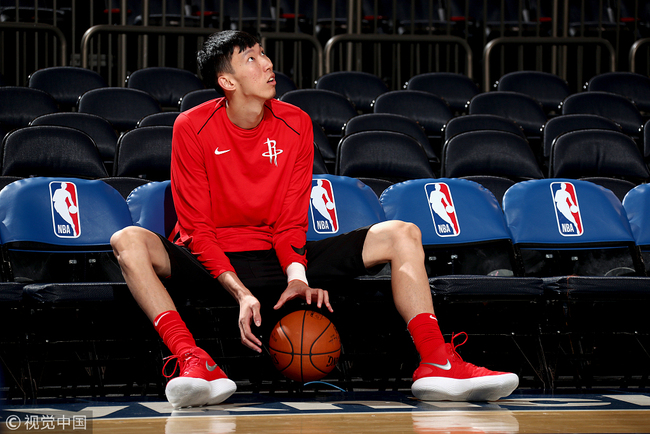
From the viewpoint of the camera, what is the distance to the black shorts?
266 centimetres

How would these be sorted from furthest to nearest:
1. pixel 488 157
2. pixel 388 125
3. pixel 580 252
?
pixel 388 125, pixel 488 157, pixel 580 252

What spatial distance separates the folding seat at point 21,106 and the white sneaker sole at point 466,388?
3433mm

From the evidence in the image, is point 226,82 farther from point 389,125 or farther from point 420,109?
point 420,109

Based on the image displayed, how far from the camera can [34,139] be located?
3.72m

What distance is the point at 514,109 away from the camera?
5520mm

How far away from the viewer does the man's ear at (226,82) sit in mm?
2980

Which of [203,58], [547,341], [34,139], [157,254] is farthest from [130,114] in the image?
[547,341]

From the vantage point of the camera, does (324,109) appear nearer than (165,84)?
Yes

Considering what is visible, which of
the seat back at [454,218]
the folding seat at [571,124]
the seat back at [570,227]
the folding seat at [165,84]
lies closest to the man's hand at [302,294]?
the seat back at [454,218]

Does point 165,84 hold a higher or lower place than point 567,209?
higher

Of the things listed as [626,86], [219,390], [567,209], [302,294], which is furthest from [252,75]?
[626,86]

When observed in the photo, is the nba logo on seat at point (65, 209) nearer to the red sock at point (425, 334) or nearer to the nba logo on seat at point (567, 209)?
the red sock at point (425, 334)

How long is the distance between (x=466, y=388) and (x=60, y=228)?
173 cm

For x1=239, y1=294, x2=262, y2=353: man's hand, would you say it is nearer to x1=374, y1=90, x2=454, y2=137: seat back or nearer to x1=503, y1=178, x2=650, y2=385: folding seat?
x1=503, y1=178, x2=650, y2=385: folding seat
